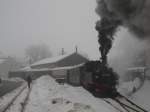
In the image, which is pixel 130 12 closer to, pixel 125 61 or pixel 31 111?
pixel 31 111

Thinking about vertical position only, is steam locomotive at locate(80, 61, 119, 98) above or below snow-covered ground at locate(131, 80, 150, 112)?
above

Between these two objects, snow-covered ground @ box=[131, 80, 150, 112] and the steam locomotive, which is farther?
the steam locomotive

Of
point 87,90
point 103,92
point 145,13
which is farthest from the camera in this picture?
point 87,90

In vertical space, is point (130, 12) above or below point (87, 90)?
above

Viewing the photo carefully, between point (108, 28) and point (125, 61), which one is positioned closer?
point (108, 28)

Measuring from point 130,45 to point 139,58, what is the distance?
20.9 ft

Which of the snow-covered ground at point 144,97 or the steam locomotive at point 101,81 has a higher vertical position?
the steam locomotive at point 101,81

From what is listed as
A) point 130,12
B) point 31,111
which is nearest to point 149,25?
point 130,12

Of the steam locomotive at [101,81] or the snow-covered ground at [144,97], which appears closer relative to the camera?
the snow-covered ground at [144,97]

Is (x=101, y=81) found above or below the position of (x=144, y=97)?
above

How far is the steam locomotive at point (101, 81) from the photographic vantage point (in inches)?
591

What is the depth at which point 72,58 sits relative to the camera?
45.6 metres

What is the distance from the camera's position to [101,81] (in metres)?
15.4

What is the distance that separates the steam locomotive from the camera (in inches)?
591
